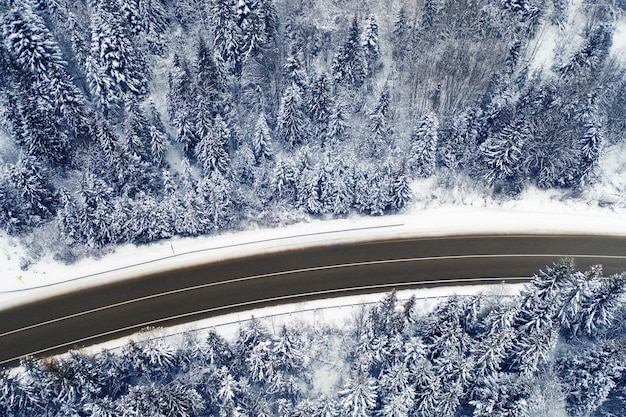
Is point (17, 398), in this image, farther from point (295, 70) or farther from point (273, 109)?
point (295, 70)

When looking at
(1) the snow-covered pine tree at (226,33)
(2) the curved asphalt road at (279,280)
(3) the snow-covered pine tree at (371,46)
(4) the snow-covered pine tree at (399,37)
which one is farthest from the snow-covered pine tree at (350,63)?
(2) the curved asphalt road at (279,280)

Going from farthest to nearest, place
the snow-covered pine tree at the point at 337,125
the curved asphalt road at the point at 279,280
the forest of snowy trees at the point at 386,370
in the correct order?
the snow-covered pine tree at the point at 337,125, the curved asphalt road at the point at 279,280, the forest of snowy trees at the point at 386,370

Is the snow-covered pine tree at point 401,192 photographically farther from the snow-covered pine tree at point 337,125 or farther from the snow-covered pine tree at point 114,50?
the snow-covered pine tree at point 114,50

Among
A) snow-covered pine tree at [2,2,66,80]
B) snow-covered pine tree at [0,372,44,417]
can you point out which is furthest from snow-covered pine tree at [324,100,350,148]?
snow-covered pine tree at [0,372,44,417]

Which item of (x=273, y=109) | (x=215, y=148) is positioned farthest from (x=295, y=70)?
(x=215, y=148)

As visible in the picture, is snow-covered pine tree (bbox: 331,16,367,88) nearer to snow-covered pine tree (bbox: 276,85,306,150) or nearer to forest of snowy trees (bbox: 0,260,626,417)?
snow-covered pine tree (bbox: 276,85,306,150)

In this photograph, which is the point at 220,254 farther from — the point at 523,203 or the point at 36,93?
the point at 523,203
